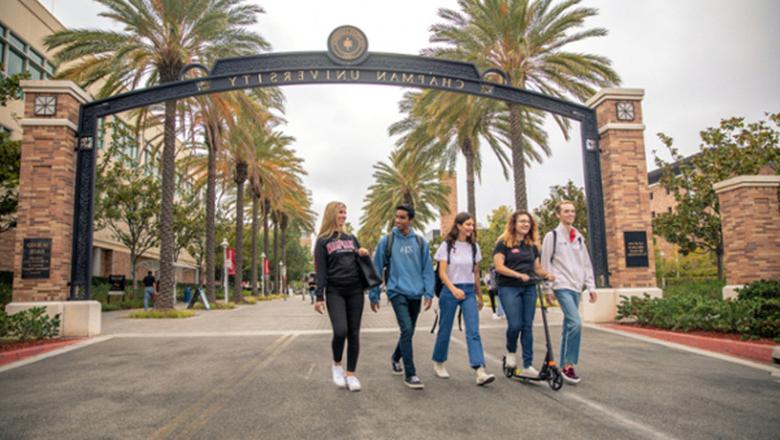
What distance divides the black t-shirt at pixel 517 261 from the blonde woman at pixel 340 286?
153 cm

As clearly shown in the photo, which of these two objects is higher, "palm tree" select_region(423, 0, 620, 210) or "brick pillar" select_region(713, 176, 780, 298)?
"palm tree" select_region(423, 0, 620, 210)

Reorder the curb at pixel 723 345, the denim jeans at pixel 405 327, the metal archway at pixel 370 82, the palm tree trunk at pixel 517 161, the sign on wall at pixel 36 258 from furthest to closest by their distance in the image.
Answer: the palm tree trunk at pixel 517 161 < the metal archway at pixel 370 82 < the sign on wall at pixel 36 258 < the curb at pixel 723 345 < the denim jeans at pixel 405 327

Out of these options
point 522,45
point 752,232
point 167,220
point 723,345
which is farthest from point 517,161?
point 167,220

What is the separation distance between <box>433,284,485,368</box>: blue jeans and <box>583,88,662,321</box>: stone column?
287 inches

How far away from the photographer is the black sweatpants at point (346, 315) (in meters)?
5.43

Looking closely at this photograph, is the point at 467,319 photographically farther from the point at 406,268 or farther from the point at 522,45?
the point at 522,45

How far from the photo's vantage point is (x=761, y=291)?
9352 mm

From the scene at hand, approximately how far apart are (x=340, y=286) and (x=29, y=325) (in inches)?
301

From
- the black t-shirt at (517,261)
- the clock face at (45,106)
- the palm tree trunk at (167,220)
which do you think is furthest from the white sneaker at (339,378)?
the palm tree trunk at (167,220)

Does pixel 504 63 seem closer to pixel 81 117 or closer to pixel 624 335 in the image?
pixel 624 335

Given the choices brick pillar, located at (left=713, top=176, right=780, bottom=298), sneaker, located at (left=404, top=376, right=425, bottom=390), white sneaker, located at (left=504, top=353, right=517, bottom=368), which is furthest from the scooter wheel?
brick pillar, located at (left=713, top=176, right=780, bottom=298)

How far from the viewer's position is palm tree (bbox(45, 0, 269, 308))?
1602 centimetres

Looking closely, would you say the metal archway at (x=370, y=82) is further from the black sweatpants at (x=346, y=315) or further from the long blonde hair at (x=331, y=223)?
the black sweatpants at (x=346, y=315)

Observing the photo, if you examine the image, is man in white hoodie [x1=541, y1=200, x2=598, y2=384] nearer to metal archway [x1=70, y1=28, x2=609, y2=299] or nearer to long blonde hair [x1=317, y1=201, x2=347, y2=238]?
long blonde hair [x1=317, y1=201, x2=347, y2=238]
